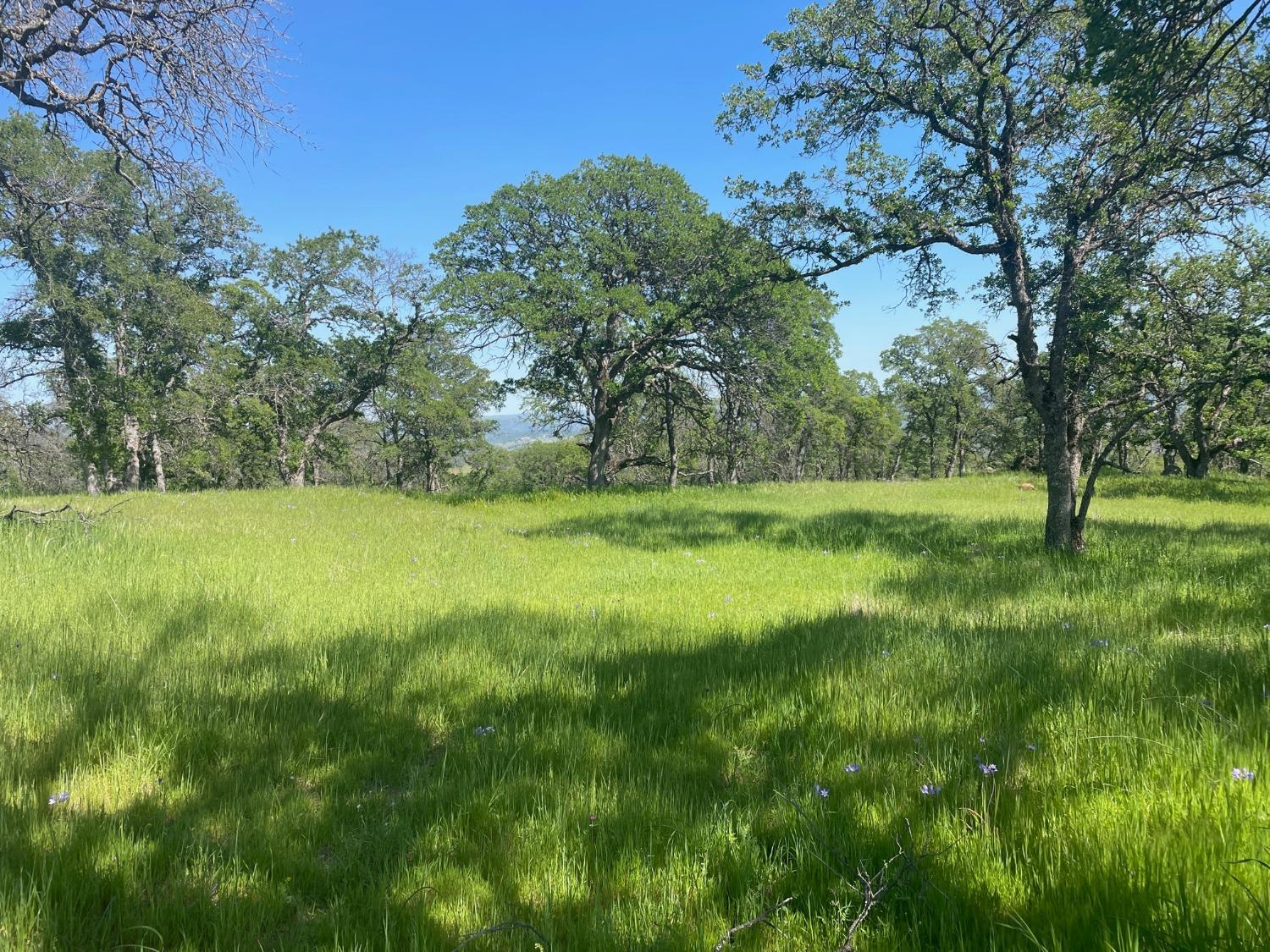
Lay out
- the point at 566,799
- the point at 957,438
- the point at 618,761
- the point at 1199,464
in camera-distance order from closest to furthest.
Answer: the point at 566,799 < the point at 618,761 < the point at 1199,464 < the point at 957,438

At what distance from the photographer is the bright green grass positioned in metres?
1.71

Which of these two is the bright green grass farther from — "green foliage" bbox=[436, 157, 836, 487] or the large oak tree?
"green foliage" bbox=[436, 157, 836, 487]

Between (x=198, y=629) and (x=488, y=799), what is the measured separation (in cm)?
371

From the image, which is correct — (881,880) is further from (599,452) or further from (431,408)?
(431,408)

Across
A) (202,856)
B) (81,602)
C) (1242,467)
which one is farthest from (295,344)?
(1242,467)

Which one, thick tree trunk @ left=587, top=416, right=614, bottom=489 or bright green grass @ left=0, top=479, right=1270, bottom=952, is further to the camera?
thick tree trunk @ left=587, top=416, right=614, bottom=489

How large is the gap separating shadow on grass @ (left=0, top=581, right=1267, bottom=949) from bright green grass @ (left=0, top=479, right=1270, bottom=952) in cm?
1

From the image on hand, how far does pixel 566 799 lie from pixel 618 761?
444 mm

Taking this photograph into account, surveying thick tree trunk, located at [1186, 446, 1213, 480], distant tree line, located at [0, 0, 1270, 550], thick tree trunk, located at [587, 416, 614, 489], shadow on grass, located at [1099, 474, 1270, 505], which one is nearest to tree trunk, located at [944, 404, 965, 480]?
distant tree line, located at [0, 0, 1270, 550]

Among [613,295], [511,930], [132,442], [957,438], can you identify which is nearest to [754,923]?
[511,930]

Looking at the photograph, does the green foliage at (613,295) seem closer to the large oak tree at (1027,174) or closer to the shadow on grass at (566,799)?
the large oak tree at (1027,174)

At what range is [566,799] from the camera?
2.37 meters

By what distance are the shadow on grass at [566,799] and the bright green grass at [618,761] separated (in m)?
0.01

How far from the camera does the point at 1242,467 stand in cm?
3300
